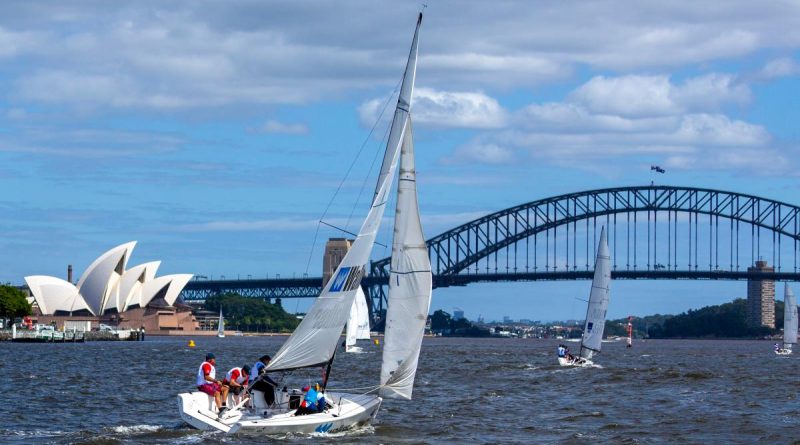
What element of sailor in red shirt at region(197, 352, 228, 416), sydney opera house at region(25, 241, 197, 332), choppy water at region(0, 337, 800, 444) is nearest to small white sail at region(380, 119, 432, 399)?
choppy water at region(0, 337, 800, 444)

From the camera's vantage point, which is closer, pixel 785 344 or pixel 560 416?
pixel 560 416

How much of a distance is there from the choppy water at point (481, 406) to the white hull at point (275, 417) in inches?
9.7

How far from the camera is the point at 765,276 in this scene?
480 feet

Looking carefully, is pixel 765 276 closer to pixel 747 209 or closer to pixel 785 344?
pixel 747 209

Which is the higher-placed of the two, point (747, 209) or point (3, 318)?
point (747, 209)

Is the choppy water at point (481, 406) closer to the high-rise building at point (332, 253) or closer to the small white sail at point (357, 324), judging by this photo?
the small white sail at point (357, 324)

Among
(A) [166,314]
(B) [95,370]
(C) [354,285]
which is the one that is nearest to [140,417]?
(C) [354,285]

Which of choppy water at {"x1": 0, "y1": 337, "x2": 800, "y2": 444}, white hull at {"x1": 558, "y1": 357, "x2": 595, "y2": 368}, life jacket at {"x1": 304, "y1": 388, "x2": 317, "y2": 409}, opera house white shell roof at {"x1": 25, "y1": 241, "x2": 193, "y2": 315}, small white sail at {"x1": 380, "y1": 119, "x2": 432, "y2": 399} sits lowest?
choppy water at {"x1": 0, "y1": 337, "x2": 800, "y2": 444}

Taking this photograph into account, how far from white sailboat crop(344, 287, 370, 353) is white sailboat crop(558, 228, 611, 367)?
1880 centimetres

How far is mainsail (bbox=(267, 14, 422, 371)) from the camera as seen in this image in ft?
91.1

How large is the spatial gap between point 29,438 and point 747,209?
15408cm

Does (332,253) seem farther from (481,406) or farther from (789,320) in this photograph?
(481,406)

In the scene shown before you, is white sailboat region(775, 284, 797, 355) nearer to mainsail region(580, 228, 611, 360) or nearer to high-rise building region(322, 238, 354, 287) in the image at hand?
mainsail region(580, 228, 611, 360)

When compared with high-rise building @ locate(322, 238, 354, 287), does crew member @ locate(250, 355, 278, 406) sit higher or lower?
lower
